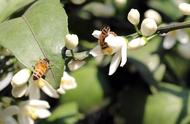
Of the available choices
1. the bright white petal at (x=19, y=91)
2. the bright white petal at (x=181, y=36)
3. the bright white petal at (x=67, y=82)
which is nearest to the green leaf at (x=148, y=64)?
the bright white petal at (x=181, y=36)

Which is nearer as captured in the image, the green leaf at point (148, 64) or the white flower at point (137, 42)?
the white flower at point (137, 42)

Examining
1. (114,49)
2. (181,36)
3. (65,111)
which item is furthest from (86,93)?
(114,49)

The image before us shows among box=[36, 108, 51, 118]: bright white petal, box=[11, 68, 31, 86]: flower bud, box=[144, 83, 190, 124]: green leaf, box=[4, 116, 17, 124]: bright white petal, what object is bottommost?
box=[144, 83, 190, 124]: green leaf

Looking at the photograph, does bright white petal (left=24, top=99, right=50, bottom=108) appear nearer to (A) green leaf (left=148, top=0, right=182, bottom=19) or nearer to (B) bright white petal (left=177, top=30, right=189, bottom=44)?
(B) bright white petal (left=177, top=30, right=189, bottom=44)

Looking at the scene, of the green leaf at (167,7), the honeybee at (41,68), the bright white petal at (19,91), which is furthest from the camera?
the green leaf at (167,7)

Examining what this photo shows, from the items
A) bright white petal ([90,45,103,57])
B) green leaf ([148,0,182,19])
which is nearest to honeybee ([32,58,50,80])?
bright white petal ([90,45,103,57])

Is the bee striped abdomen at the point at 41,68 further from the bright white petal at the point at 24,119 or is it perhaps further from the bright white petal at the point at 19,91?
the bright white petal at the point at 24,119
